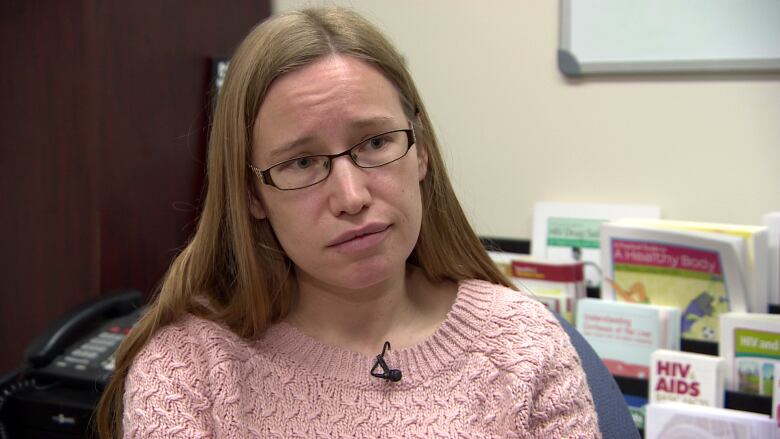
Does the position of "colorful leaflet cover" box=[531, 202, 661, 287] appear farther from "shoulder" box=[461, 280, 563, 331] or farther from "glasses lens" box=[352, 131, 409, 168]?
"glasses lens" box=[352, 131, 409, 168]

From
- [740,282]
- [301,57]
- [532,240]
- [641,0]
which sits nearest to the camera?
[301,57]

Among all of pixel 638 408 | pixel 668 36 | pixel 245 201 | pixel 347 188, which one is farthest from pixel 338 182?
pixel 668 36

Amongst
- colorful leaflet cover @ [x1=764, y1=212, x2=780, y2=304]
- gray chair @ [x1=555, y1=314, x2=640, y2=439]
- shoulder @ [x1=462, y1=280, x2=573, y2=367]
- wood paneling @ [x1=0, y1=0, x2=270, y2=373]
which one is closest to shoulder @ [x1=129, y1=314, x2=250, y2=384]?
shoulder @ [x1=462, y1=280, x2=573, y2=367]

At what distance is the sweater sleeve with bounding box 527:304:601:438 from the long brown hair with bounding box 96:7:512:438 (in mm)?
273

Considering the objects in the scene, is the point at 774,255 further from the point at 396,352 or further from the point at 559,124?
the point at 396,352

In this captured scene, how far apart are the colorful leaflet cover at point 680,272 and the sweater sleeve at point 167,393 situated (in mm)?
792

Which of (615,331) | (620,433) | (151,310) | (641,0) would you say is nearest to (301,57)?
(151,310)

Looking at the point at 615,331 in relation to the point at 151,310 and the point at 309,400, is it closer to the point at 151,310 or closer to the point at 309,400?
the point at 309,400

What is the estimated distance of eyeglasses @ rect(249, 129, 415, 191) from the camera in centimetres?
92

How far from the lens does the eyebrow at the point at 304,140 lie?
3.00ft

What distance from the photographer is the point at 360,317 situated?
Result: 105 centimetres

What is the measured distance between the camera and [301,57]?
0.94 meters

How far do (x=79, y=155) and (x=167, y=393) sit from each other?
0.73 metres

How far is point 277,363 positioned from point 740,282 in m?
0.79
